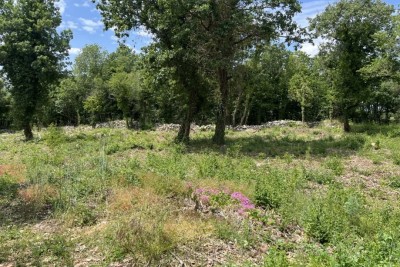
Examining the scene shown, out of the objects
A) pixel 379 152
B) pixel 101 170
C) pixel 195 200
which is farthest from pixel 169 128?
pixel 195 200

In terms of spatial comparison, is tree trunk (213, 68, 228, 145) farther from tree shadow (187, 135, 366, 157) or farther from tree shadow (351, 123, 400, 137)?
tree shadow (351, 123, 400, 137)

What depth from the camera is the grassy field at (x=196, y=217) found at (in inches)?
226

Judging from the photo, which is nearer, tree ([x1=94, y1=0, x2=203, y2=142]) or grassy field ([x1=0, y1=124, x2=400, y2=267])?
grassy field ([x1=0, y1=124, x2=400, y2=267])

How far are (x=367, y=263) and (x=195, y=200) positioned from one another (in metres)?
4.32

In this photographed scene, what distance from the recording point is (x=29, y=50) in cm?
2500

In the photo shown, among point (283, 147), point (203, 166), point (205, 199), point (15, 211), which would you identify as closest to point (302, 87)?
point (283, 147)

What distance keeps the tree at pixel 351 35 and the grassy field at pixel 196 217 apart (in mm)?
12544

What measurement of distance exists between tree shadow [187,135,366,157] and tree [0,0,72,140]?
1278 cm

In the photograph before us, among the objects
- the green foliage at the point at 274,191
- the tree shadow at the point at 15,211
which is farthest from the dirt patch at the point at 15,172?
the green foliage at the point at 274,191

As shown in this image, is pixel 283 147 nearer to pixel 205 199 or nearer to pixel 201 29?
pixel 201 29

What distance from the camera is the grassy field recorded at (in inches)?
226

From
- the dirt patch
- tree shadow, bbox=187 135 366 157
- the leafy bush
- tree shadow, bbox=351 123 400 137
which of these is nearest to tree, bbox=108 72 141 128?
tree shadow, bbox=187 135 366 157

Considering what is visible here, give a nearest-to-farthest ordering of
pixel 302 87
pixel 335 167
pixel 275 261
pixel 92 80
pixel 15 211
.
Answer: pixel 275 261, pixel 15 211, pixel 335 167, pixel 302 87, pixel 92 80

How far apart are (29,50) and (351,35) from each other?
894 inches
